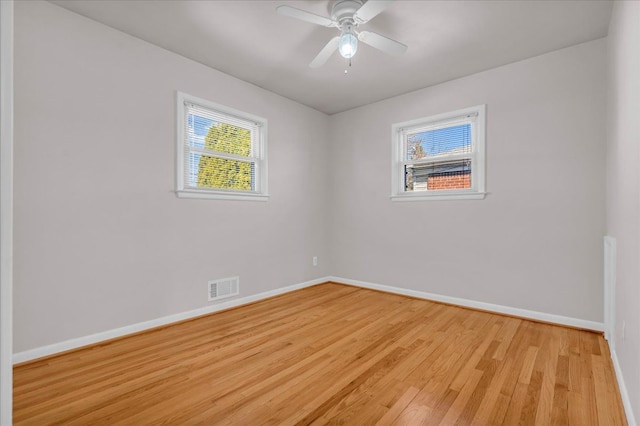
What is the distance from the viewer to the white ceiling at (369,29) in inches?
92.6

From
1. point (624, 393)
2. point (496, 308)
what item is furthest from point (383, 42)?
point (496, 308)

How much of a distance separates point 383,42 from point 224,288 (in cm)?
294

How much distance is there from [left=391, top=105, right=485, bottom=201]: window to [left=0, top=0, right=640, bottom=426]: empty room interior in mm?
27

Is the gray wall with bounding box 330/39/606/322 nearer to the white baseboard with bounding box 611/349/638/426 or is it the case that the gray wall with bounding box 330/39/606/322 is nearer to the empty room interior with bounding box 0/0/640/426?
the empty room interior with bounding box 0/0/640/426

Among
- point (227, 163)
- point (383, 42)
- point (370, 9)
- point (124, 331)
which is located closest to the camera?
point (370, 9)

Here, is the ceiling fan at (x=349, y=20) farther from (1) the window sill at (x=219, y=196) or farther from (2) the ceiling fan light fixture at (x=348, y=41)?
(1) the window sill at (x=219, y=196)

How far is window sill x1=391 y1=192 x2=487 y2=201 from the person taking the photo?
3423mm

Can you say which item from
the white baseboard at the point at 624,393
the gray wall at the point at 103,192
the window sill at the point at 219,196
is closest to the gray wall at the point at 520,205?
the white baseboard at the point at 624,393

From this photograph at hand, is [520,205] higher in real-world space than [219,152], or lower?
lower

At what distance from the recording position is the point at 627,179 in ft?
5.60

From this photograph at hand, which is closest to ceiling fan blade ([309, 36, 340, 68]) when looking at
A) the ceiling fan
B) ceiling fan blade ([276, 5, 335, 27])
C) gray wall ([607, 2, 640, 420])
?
the ceiling fan

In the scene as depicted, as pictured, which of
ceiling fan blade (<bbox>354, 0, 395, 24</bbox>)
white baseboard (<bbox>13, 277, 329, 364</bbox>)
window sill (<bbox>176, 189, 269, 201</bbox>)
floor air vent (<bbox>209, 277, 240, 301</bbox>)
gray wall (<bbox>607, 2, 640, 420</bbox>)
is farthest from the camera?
floor air vent (<bbox>209, 277, 240, 301</bbox>)

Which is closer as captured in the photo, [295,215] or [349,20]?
[349,20]

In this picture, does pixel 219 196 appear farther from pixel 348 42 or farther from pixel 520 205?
pixel 520 205
